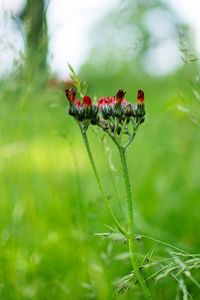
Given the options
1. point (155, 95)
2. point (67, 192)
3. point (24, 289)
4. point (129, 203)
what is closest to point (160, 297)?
point (24, 289)

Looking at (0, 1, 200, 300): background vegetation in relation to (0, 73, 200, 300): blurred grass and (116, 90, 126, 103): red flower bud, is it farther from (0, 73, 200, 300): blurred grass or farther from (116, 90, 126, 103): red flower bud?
(116, 90, 126, 103): red flower bud

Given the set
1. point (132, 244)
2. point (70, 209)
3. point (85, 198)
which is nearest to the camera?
point (132, 244)

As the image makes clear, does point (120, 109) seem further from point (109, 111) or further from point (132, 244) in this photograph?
point (132, 244)

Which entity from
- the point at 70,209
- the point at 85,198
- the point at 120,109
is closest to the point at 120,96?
the point at 120,109

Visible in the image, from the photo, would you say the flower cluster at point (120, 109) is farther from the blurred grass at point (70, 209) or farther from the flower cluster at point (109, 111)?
the blurred grass at point (70, 209)

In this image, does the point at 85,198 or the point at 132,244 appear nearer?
the point at 132,244

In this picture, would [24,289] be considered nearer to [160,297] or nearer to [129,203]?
[160,297]

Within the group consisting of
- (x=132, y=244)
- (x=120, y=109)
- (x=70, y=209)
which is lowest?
(x=132, y=244)
